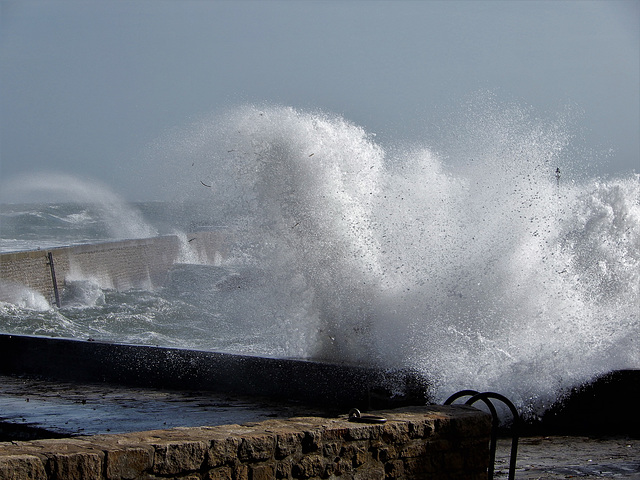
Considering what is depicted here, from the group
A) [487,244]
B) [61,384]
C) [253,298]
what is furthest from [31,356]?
[487,244]

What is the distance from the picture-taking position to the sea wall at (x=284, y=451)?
109 inches

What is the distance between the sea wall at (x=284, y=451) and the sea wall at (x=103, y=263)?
1599cm

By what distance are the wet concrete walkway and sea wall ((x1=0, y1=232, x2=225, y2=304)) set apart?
1154cm

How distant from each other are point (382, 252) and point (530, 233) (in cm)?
165

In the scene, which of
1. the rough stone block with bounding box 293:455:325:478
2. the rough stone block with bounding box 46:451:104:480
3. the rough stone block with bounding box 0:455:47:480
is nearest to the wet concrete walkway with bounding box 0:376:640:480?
the rough stone block with bounding box 293:455:325:478

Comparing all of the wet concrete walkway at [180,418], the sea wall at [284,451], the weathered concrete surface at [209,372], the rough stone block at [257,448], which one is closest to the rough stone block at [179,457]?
the sea wall at [284,451]

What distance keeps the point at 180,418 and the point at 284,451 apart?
3.20 m

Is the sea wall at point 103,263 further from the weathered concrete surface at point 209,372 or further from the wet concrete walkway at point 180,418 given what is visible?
the wet concrete walkway at point 180,418

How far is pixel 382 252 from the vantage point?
8.57m

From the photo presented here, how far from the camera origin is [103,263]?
22.9 metres

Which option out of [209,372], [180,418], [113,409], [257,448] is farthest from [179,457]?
[209,372]

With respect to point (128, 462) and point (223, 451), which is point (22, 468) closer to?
point (128, 462)

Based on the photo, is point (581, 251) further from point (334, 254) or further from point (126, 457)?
point (126, 457)

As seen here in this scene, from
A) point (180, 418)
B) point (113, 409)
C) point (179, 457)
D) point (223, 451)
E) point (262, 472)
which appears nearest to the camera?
point (179, 457)
